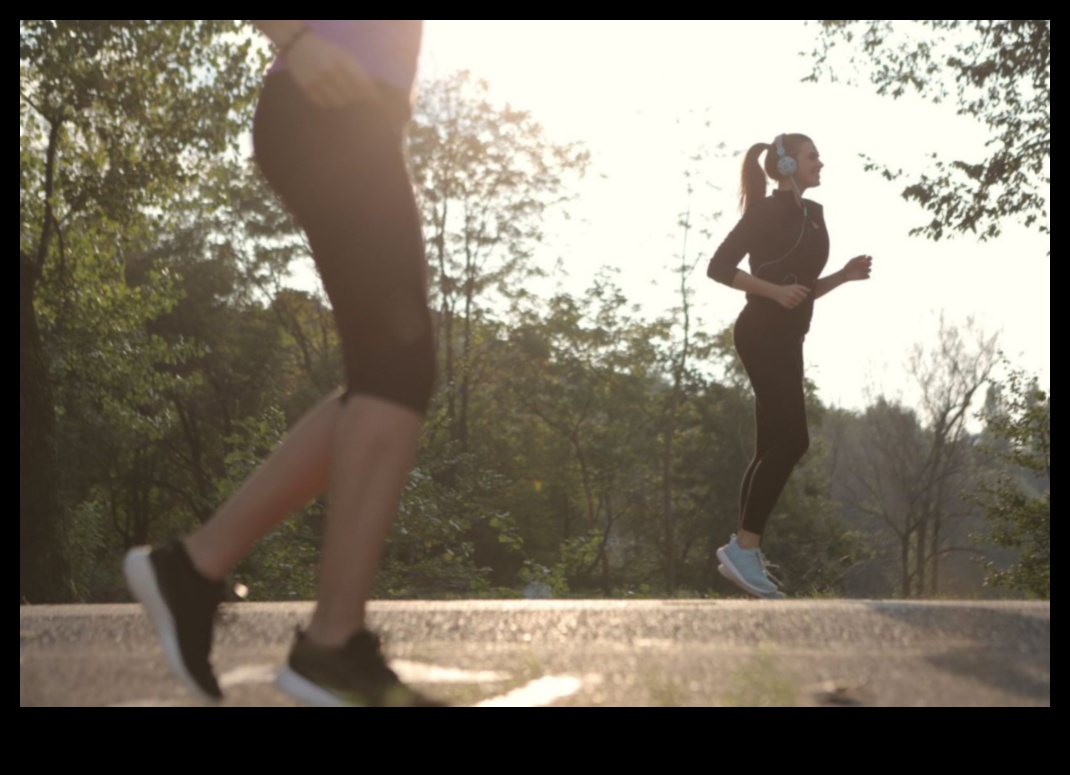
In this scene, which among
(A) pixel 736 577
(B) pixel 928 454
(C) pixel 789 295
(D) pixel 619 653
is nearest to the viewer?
(D) pixel 619 653

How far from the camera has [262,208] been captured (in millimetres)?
37000

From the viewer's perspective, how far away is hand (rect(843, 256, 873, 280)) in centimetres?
648

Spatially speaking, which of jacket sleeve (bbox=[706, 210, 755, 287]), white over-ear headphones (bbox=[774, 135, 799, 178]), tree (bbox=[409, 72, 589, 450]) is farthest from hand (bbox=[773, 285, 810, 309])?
tree (bbox=[409, 72, 589, 450])

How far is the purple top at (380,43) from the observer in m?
3.03

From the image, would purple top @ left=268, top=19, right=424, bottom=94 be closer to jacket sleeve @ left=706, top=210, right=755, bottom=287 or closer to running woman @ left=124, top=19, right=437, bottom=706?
running woman @ left=124, top=19, right=437, bottom=706

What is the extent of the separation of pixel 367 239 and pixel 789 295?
3.59 metres

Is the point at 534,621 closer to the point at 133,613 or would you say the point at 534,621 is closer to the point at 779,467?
the point at 133,613

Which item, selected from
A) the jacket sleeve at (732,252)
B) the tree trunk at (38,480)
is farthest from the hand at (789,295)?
the tree trunk at (38,480)

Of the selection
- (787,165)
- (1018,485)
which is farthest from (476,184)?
(787,165)

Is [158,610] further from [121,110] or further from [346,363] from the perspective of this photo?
[121,110]

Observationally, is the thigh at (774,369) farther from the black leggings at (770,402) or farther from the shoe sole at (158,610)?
the shoe sole at (158,610)

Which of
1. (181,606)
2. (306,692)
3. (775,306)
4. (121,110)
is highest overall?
(121,110)

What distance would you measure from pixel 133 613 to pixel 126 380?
2264 cm

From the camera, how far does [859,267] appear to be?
650 cm
